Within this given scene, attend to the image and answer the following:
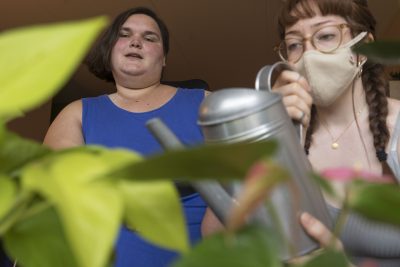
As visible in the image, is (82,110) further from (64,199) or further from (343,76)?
(64,199)

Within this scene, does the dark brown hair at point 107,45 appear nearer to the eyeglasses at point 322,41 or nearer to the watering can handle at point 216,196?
the eyeglasses at point 322,41

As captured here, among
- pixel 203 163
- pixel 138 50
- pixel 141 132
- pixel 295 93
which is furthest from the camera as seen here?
pixel 138 50

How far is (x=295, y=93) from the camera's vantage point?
579 millimetres

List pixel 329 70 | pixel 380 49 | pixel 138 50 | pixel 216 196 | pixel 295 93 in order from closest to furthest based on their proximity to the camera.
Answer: pixel 380 49, pixel 216 196, pixel 295 93, pixel 329 70, pixel 138 50

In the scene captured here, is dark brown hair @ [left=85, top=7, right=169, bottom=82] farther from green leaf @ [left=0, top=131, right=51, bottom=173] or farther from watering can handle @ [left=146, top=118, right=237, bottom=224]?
green leaf @ [left=0, top=131, right=51, bottom=173]

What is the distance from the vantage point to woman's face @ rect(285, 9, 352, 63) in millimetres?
844

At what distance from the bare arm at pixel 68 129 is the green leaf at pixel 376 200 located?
35.7 inches

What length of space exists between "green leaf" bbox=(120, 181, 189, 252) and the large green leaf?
0.05 ft

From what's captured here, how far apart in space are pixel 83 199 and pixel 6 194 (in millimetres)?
31

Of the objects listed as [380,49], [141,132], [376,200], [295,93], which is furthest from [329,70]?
[376,200]

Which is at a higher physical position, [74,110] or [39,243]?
[39,243]

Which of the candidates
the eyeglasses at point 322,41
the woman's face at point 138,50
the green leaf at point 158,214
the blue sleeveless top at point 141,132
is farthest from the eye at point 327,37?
the green leaf at point 158,214

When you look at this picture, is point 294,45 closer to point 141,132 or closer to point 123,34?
point 141,132

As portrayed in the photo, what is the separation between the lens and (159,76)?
3.97 ft
